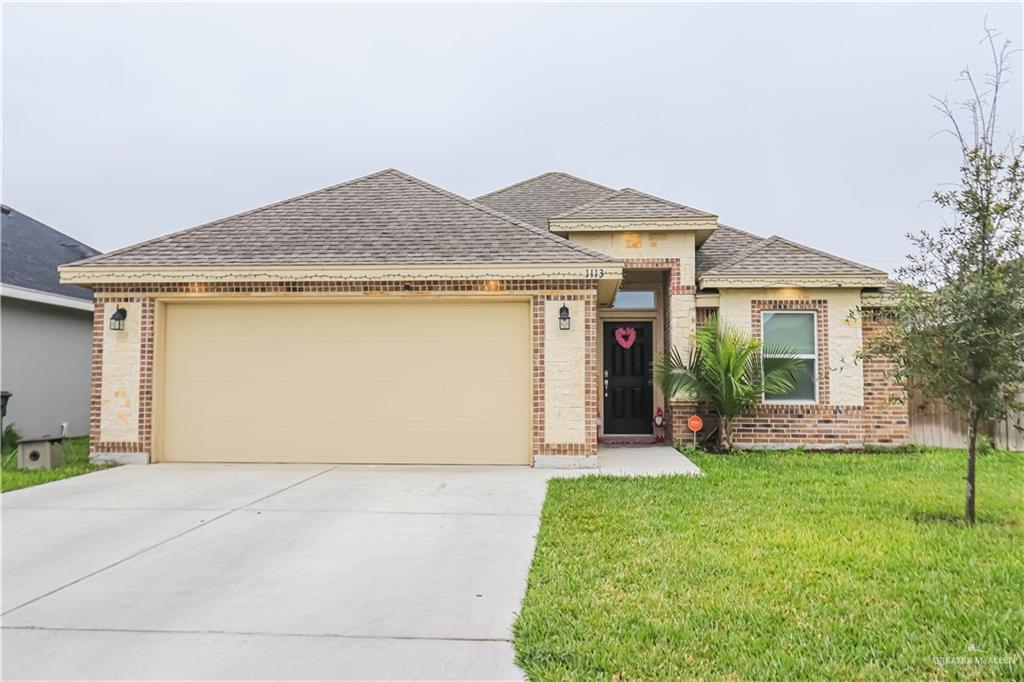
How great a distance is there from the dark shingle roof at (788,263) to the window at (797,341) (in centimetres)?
73

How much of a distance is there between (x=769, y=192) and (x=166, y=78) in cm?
2702

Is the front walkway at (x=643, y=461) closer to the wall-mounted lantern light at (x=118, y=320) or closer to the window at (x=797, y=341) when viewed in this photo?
the window at (x=797, y=341)

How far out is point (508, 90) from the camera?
29.7m

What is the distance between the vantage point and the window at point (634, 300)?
11414 millimetres

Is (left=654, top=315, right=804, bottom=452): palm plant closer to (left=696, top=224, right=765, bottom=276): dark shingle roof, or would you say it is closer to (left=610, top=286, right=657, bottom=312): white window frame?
(left=610, top=286, right=657, bottom=312): white window frame

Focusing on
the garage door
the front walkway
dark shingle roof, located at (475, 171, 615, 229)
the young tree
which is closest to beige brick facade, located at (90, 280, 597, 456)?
the garage door

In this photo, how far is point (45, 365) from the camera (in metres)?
11.4

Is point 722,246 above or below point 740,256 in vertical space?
above

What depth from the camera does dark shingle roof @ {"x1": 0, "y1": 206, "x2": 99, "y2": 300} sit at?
11352 mm

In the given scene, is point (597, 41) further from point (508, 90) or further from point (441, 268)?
point (441, 268)

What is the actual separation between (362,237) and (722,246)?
707 centimetres

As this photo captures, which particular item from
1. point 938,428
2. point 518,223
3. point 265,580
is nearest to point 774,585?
point 265,580

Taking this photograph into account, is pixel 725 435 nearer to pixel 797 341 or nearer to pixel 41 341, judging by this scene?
pixel 797 341

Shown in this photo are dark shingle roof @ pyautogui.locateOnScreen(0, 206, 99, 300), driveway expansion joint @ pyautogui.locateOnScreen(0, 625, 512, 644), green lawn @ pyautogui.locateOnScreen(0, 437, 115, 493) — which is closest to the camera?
driveway expansion joint @ pyautogui.locateOnScreen(0, 625, 512, 644)
